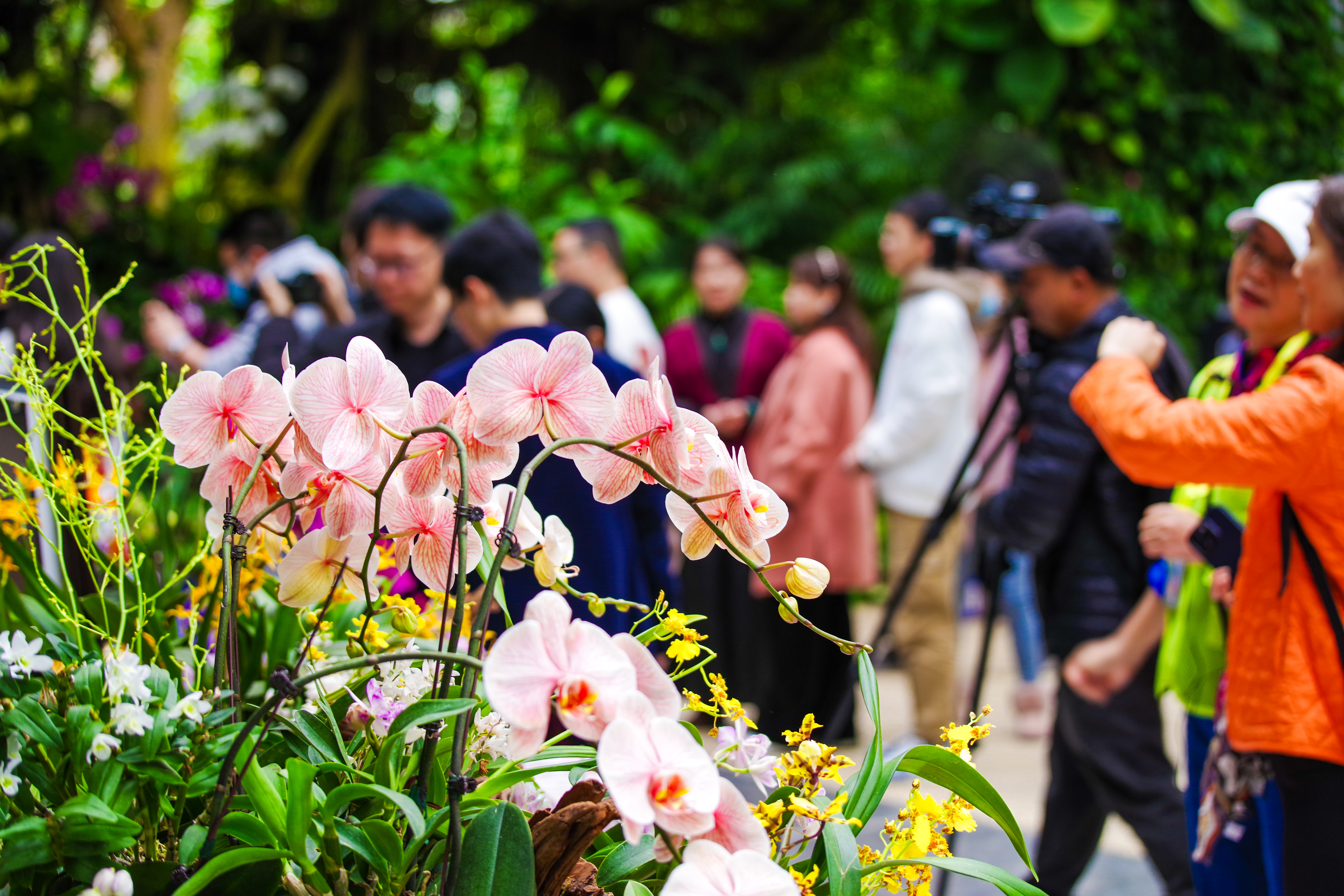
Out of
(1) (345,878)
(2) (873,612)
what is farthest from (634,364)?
(1) (345,878)

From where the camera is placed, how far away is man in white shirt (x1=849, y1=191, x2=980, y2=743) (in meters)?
3.95

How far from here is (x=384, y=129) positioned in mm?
8594

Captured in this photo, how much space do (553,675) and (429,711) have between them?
5.1 inches

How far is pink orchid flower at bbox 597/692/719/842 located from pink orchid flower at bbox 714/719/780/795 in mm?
171

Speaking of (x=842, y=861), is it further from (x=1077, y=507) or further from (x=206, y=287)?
(x=206, y=287)

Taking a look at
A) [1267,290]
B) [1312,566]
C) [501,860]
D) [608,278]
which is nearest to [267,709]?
[501,860]

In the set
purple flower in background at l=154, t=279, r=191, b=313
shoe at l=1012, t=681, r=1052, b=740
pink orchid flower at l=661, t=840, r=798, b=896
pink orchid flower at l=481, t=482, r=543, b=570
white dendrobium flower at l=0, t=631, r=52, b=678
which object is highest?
pink orchid flower at l=481, t=482, r=543, b=570

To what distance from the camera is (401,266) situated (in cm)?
274

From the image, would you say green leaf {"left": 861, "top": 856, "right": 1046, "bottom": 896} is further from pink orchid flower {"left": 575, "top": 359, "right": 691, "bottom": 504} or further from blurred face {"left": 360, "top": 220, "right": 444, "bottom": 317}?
blurred face {"left": 360, "top": 220, "right": 444, "bottom": 317}

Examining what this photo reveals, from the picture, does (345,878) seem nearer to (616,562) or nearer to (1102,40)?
(616,562)

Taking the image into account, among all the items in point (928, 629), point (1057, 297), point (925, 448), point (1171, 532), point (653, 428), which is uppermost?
point (653, 428)

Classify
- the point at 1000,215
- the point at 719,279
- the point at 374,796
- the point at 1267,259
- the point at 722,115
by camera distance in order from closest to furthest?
the point at 374,796 < the point at 1267,259 < the point at 1000,215 < the point at 719,279 < the point at 722,115

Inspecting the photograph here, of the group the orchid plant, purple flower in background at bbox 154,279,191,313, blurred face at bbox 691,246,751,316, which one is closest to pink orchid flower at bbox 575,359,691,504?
the orchid plant

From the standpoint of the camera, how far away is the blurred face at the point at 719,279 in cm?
448
